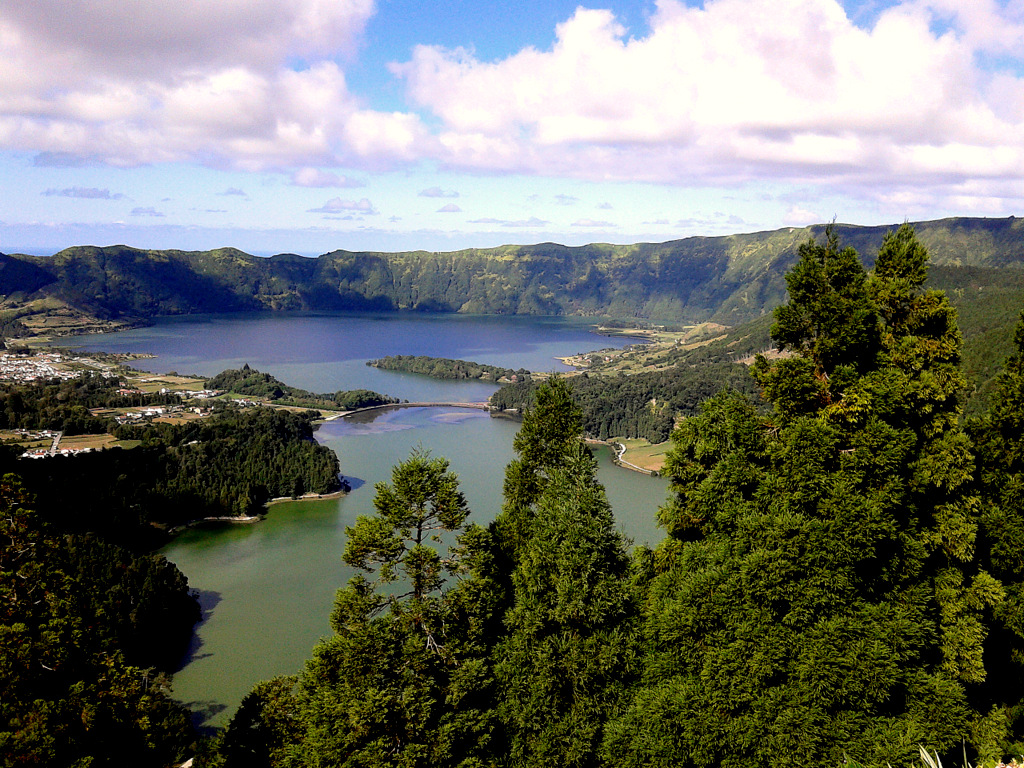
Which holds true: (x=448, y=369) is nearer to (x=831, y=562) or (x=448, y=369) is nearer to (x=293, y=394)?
(x=293, y=394)

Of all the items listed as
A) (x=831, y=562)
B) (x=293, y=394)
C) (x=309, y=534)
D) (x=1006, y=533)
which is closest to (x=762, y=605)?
(x=831, y=562)

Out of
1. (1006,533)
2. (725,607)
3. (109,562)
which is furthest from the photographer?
(109,562)

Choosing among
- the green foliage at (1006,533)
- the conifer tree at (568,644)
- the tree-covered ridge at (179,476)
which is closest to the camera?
the conifer tree at (568,644)

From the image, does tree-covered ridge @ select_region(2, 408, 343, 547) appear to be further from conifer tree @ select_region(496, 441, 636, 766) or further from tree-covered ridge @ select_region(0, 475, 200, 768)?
conifer tree @ select_region(496, 441, 636, 766)

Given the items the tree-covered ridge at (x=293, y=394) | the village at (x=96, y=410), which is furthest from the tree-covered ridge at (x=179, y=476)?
the tree-covered ridge at (x=293, y=394)

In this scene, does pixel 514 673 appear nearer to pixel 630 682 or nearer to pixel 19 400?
pixel 630 682

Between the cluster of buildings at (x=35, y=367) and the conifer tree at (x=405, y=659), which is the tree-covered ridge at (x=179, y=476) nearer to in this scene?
the conifer tree at (x=405, y=659)
